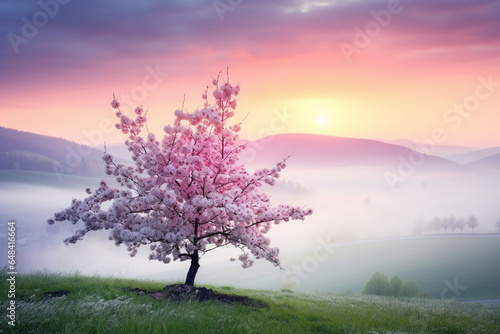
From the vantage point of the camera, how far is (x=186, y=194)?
54.9 ft

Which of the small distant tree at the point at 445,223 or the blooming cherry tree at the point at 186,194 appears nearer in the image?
the blooming cherry tree at the point at 186,194

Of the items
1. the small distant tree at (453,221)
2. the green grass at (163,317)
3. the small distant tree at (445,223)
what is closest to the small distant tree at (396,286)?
the green grass at (163,317)

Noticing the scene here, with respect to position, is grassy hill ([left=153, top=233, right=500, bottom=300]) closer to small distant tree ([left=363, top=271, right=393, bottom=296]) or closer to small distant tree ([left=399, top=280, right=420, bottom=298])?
small distant tree ([left=363, top=271, right=393, bottom=296])

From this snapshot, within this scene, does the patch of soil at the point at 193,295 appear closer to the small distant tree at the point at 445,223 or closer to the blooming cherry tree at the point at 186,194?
the blooming cherry tree at the point at 186,194

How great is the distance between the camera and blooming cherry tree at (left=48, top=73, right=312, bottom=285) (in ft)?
52.2

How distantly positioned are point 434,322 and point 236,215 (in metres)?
8.40

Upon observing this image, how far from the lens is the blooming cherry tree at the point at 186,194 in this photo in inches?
627

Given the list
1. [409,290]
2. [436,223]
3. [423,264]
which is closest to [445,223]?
[436,223]

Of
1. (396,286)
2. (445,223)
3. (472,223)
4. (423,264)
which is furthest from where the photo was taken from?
(445,223)

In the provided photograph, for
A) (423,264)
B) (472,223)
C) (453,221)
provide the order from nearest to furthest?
(423,264), (472,223), (453,221)

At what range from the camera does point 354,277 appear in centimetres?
12488

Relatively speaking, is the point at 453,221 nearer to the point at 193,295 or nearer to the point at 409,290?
the point at 409,290

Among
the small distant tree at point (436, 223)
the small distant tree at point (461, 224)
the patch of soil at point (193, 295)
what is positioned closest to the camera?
the patch of soil at point (193, 295)

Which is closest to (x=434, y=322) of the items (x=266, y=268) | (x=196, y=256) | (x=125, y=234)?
(x=196, y=256)
